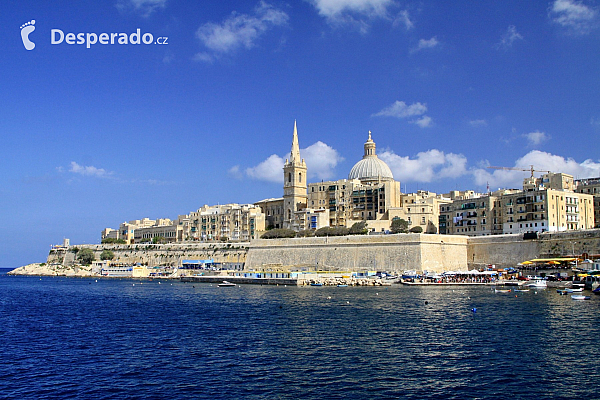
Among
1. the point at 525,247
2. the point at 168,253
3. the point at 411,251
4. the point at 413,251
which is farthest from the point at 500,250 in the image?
the point at 168,253

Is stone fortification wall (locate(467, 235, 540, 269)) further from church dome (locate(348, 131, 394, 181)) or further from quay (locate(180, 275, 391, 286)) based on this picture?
church dome (locate(348, 131, 394, 181))

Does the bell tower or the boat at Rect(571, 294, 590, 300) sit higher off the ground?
the bell tower

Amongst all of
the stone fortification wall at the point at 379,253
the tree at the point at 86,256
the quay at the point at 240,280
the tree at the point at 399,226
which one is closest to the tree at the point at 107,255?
the tree at the point at 86,256

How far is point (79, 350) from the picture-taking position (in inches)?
740

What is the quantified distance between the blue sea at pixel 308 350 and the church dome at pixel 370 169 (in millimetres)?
39207

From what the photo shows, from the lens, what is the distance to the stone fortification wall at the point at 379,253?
46.8 m

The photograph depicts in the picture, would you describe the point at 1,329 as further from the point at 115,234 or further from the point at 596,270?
the point at 115,234

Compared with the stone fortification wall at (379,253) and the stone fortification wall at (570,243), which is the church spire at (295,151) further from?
the stone fortification wall at (570,243)

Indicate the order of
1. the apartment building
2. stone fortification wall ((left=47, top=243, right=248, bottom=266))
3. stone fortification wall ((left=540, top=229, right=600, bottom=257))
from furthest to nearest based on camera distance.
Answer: the apartment building, stone fortification wall ((left=47, top=243, right=248, bottom=266)), stone fortification wall ((left=540, top=229, right=600, bottom=257))

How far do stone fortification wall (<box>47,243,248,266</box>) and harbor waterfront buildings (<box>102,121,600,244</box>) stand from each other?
16.9 feet

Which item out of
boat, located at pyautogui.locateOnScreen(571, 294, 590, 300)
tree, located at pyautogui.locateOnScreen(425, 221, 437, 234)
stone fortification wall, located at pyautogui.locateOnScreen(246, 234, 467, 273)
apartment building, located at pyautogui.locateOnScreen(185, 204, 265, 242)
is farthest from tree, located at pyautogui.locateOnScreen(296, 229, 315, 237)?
boat, located at pyautogui.locateOnScreen(571, 294, 590, 300)

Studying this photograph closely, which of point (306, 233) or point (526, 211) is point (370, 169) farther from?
point (526, 211)

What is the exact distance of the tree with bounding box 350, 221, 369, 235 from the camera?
56.7 meters

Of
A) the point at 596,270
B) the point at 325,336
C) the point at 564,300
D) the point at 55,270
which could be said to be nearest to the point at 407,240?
the point at 596,270
